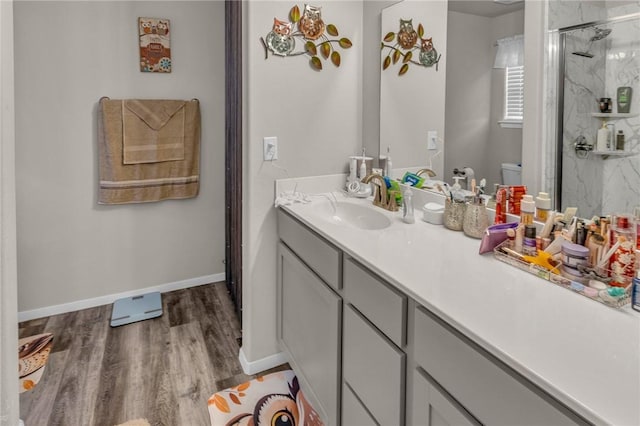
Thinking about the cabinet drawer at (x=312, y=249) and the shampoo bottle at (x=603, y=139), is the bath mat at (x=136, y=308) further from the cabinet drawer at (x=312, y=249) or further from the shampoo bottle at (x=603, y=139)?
the shampoo bottle at (x=603, y=139)

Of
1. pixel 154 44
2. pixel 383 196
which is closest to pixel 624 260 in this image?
pixel 383 196

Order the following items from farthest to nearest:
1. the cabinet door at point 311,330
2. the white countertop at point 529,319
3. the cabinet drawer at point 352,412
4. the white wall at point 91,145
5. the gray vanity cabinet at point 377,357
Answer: the white wall at point 91,145 < the cabinet door at point 311,330 < the cabinet drawer at point 352,412 < the gray vanity cabinet at point 377,357 < the white countertop at point 529,319

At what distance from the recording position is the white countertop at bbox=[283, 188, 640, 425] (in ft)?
2.11

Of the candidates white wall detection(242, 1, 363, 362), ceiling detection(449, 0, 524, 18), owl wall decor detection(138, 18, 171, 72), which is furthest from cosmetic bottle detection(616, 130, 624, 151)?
owl wall decor detection(138, 18, 171, 72)

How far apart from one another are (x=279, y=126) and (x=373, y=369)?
1.27 meters

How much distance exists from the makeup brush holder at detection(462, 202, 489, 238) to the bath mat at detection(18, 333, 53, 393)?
222 centimetres

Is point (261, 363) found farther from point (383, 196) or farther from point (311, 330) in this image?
point (383, 196)

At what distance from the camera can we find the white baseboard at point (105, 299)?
2.69m

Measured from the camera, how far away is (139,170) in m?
2.83

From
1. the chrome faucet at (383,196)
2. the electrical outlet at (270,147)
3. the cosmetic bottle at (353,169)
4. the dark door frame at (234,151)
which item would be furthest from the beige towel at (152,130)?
the chrome faucet at (383,196)

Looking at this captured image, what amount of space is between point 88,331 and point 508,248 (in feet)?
8.30

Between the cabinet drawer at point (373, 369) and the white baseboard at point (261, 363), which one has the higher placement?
the cabinet drawer at point (373, 369)

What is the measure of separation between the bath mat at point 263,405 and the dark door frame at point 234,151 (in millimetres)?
647

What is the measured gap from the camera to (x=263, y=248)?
2.09 m
